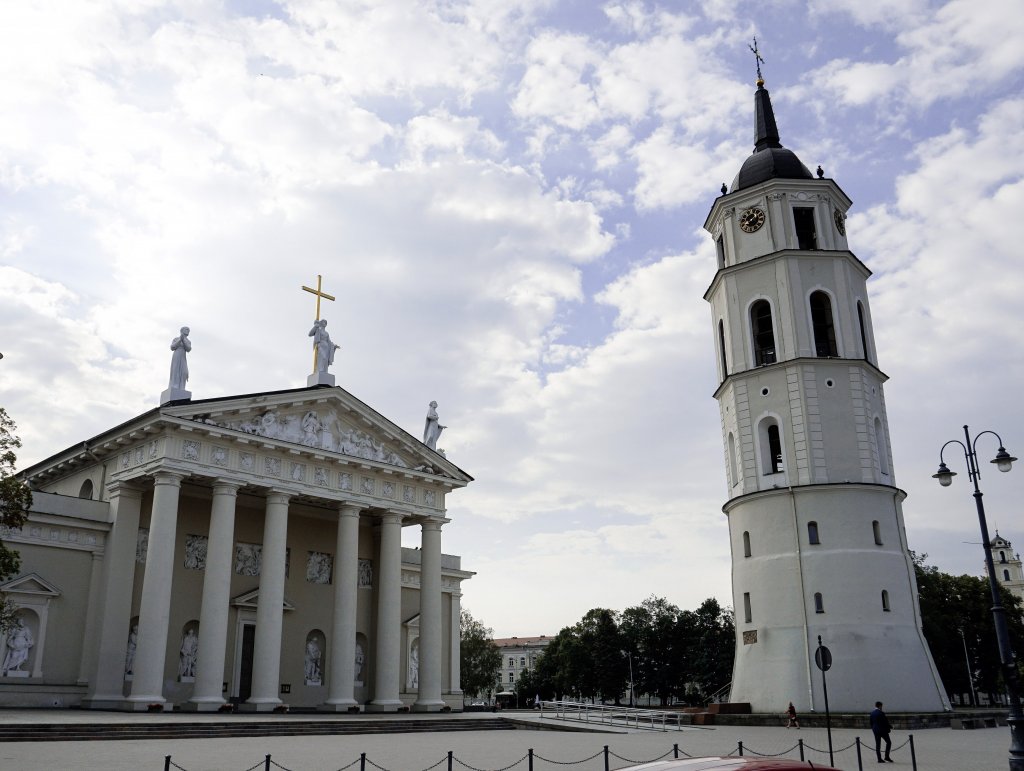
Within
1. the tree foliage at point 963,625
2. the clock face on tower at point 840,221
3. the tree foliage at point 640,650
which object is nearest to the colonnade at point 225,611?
the clock face on tower at point 840,221

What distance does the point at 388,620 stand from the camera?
118ft

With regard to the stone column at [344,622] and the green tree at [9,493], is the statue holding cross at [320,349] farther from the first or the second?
the green tree at [9,493]

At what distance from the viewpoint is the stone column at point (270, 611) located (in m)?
31.0

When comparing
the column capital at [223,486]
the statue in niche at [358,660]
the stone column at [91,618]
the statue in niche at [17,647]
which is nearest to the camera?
the statue in niche at [17,647]

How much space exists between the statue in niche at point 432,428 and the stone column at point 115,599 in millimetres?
12726

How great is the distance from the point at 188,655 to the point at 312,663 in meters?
5.86

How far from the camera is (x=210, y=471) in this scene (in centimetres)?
3169

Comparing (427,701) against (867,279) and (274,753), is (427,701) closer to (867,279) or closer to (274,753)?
(274,753)

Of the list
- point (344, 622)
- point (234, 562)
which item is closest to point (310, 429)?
point (234, 562)

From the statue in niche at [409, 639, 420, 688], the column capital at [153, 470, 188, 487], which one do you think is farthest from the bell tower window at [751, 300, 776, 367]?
the column capital at [153, 470, 188, 487]

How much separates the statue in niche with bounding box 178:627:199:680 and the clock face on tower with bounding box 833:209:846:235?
32.7 m

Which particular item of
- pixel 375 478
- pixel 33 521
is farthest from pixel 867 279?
pixel 33 521

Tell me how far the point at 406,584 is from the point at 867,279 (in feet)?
85.4

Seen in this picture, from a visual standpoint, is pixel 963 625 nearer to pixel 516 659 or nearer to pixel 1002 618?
pixel 1002 618
